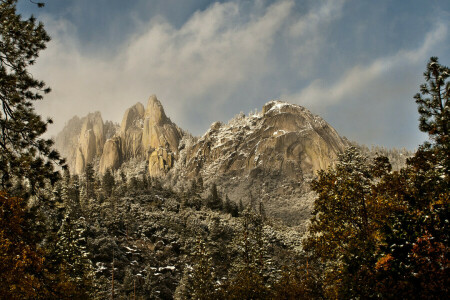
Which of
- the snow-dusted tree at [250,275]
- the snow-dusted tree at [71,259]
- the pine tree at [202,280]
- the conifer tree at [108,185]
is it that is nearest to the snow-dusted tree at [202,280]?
the pine tree at [202,280]

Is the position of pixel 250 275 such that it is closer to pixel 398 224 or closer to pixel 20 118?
pixel 398 224

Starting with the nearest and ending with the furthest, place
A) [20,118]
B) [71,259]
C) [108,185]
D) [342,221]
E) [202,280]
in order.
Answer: [20,118]
[342,221]
[71,259]
[202,280]
[108,185]

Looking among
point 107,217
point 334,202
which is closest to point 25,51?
point 334,202

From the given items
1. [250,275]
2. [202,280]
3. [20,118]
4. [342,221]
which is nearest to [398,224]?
[342,221]

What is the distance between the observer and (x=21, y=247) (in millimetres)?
9148

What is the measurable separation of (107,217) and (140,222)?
8165mm

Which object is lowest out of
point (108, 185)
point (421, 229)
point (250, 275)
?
point (421, 229)

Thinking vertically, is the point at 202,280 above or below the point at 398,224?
above

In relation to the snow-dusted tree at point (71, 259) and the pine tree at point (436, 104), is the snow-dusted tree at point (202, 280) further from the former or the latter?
the pine tree at point (436, 104)

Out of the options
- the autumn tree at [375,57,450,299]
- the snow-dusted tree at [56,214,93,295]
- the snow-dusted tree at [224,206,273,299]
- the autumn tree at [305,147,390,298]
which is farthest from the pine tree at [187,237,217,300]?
the autumn tree at [375,57,450,299]

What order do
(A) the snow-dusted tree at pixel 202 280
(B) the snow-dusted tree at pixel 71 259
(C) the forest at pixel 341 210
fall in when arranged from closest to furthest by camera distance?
1. (C) the forest at pixel 341 210
2. (B) the snow-dusted tree at pixel 71 259
3. (A) the snow-dusted tree at pixel 202 280

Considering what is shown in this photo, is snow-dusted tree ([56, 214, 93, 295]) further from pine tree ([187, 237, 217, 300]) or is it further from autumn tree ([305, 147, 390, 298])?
autumn tree ([305, 147, 390, 298])

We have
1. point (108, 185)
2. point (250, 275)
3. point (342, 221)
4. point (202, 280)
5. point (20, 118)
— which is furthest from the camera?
point (108, 185)

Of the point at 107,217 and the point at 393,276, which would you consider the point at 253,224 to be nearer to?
the point at 107,217
